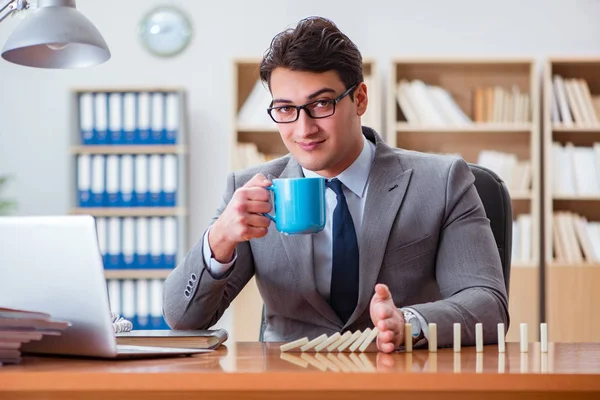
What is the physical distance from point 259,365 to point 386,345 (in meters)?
0.24

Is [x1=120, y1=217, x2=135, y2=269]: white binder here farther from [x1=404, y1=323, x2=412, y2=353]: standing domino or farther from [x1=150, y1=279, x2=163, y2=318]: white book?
[x1=404, y1=323, x2=412, y2=353]: standing domino

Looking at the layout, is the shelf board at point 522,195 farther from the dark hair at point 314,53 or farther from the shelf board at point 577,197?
the dark hair at point 314,53

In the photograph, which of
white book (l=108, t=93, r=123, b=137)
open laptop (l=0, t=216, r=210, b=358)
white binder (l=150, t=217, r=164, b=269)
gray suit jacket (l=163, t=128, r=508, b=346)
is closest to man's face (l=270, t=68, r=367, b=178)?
gray suit jacket (l=163, t=128, r=508, b=346)

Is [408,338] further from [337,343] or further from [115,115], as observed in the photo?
[115,115]

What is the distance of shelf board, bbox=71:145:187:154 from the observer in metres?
4.38

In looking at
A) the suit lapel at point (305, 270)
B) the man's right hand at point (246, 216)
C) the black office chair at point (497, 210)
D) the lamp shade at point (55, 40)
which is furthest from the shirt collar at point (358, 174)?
the lamp shade at point (55, 40)

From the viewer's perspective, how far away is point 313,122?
1661 mm

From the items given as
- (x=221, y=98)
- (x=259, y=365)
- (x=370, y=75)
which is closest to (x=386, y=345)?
(x=259, y=365)

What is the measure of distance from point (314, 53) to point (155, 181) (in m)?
2.85

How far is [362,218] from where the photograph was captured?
173 cm

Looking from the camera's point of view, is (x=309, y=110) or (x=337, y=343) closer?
(x=337, y=343)

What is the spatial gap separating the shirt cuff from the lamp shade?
439mm

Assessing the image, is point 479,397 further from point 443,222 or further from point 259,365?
point 443,222

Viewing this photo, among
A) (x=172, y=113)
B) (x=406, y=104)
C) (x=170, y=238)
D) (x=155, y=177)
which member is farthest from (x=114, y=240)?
(x=406, y=104)
